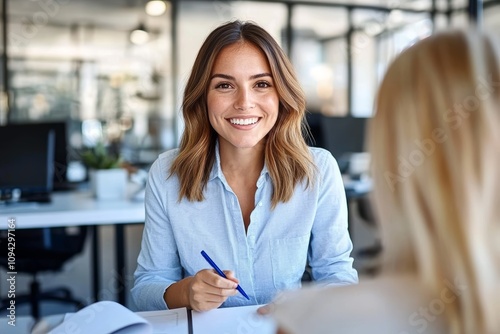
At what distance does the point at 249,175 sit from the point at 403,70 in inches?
39.7

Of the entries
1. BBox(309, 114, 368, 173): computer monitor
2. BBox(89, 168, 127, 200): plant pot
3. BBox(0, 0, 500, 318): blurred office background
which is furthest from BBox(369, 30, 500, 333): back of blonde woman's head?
BBox(0, 0, 500, 318): blurred office background

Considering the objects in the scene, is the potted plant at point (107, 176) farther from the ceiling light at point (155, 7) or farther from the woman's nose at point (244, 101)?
the ceiling light at point (155, 7)

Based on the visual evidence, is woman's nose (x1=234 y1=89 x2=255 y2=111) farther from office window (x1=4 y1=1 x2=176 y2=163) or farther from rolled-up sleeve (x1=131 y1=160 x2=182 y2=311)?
office window (x1=4 y1=1 x2=176 y2=163)

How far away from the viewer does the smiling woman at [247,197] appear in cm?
155

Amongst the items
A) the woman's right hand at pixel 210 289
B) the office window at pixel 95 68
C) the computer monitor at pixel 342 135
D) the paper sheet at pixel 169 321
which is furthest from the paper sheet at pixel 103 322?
the office window at pixel 95 68

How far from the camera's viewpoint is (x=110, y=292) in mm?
3768

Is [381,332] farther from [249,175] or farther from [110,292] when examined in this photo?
[110,292]

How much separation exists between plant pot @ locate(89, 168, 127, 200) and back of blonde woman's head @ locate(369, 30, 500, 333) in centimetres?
244

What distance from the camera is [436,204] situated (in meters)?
0.67

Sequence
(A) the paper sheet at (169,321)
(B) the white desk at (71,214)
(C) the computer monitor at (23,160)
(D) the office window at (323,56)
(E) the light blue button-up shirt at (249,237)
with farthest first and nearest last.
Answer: (D) the office window at (323,56), (C) the computer monitor at (23,160), (B) the white desk at (71,214), (E) the light blue button-up shirt at (249,237), (A) the paper sheet at (169,321)

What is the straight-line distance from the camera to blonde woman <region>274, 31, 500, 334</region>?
65 centimetres

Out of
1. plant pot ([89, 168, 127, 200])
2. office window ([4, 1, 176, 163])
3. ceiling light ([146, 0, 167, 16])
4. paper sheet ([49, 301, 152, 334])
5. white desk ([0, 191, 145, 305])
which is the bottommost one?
paper sheet ([49, 301, 152, 334])

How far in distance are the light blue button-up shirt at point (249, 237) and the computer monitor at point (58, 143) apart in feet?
5.24

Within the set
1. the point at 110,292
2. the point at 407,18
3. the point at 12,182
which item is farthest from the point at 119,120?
the point at 407,18
